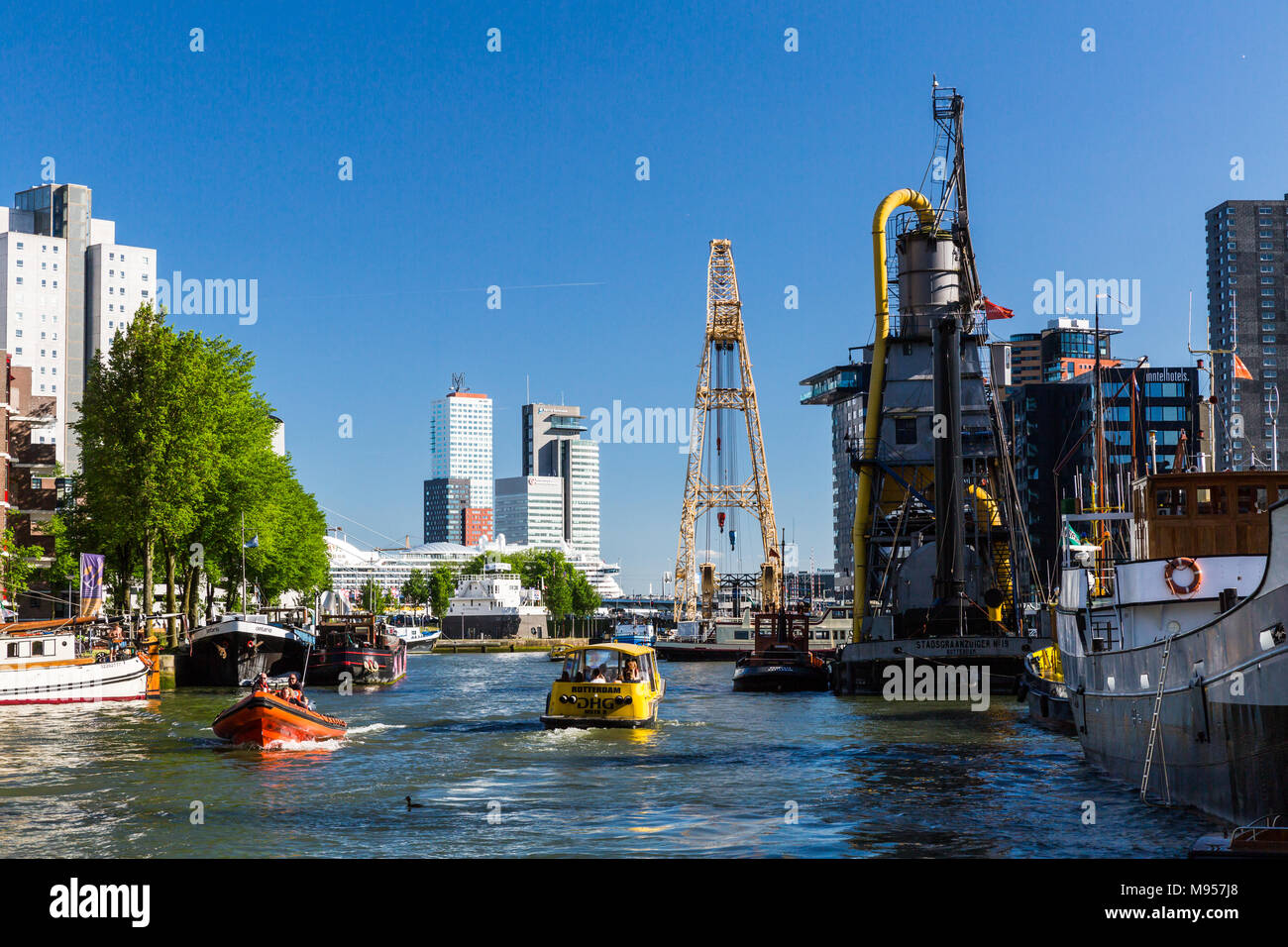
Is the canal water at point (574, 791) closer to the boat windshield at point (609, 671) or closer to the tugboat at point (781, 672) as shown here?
the boat windshield at point (609, 671)

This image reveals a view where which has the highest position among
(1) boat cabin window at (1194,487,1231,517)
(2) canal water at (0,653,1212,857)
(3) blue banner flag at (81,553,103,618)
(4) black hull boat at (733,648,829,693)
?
(1) boat cabin window at (1194,487,1231,517)

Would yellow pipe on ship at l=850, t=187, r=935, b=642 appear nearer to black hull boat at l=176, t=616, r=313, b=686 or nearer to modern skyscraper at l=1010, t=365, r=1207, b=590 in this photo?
black hull boat at l=176, t=616, r=313, b=686

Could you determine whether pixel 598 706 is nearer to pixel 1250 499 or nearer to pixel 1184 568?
pixel 1184 568

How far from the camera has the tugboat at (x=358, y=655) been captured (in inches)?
2744

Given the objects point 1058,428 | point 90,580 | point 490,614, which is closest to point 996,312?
point 90,580

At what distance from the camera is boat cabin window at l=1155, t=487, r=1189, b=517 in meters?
29.7

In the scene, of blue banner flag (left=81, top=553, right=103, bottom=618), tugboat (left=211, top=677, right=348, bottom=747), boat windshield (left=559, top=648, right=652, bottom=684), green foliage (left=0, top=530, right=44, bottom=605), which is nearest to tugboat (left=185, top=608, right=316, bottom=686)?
blue banner flag (left=81, top=553, right=103, bottom=618)

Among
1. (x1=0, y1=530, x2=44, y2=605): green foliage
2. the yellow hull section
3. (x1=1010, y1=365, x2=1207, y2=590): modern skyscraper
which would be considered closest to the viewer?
the yellow hull section

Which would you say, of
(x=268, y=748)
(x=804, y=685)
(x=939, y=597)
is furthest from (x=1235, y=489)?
(x=804, y=685)

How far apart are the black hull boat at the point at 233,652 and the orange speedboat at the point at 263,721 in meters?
28.6

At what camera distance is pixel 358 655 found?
70250 mm

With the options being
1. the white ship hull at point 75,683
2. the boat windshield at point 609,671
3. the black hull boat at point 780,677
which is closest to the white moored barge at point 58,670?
the white ship hull at point 75,683

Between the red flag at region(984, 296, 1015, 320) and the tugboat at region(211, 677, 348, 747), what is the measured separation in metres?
55.9
